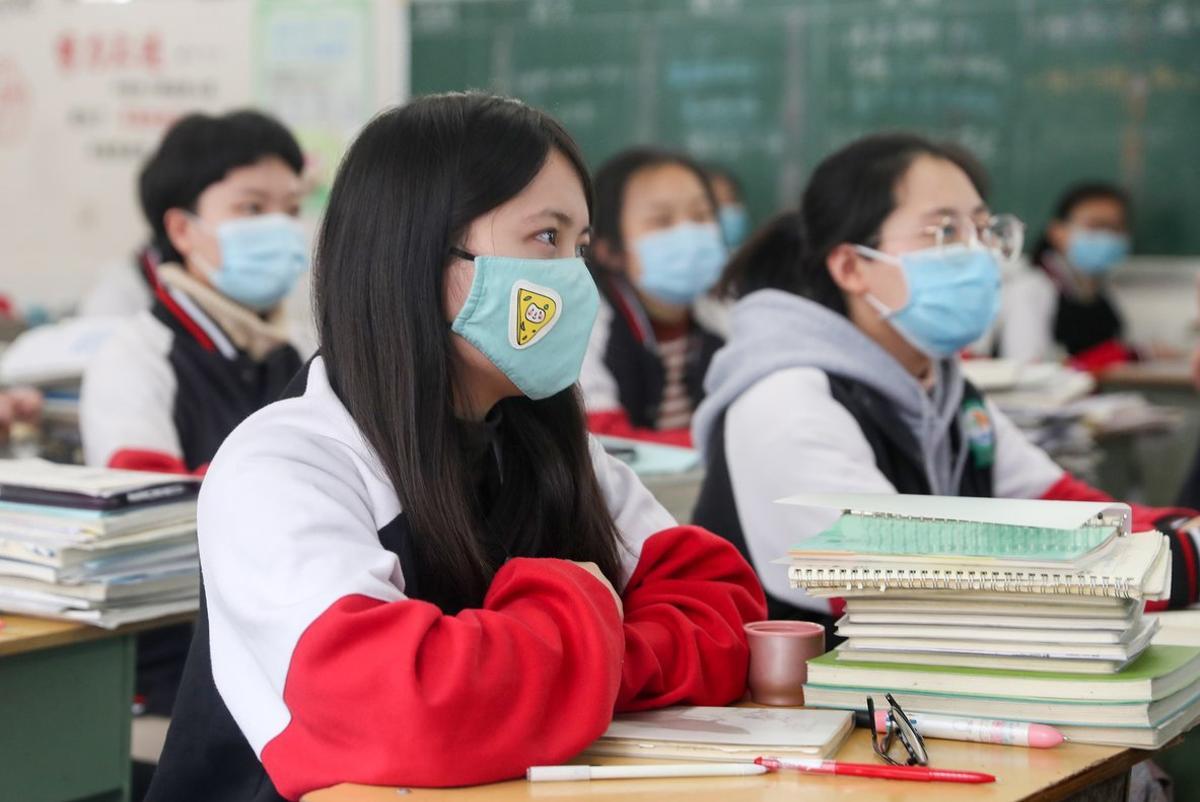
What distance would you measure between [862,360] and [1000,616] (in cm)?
92

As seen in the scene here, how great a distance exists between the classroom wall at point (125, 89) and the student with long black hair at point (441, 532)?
519 centimetres

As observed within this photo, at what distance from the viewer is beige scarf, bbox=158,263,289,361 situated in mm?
3064

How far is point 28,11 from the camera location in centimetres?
698

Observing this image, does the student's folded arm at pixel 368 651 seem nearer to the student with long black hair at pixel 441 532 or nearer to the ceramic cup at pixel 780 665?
the student with long black hair at pixel 441 532

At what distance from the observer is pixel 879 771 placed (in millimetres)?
1255

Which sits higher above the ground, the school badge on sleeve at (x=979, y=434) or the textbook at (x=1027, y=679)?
the textbook at (x=1027, y=679)

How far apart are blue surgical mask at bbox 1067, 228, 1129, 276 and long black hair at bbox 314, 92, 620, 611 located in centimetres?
467

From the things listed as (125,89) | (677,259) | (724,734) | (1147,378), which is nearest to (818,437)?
(724,734)

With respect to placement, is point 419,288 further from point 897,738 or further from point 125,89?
point 125,89

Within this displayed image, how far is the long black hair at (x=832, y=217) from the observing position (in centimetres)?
Answer: 238

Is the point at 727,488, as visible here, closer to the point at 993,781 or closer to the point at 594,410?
the point at 993,781

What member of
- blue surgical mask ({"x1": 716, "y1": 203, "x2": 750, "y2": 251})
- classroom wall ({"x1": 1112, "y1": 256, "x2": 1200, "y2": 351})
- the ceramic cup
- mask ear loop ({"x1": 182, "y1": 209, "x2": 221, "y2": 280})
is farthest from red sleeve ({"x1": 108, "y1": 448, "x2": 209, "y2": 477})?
classroom wall ({"x1": 1112, "y1": 256, "x2": 1200, "y2": 351})

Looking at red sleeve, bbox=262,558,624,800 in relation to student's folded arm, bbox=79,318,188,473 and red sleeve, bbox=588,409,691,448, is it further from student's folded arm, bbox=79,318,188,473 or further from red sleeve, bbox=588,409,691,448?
red sleeve, bbox=588,409,691,448

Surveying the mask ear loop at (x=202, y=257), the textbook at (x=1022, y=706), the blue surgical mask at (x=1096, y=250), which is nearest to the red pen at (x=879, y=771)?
the textbook at (x=1022, y=706)
